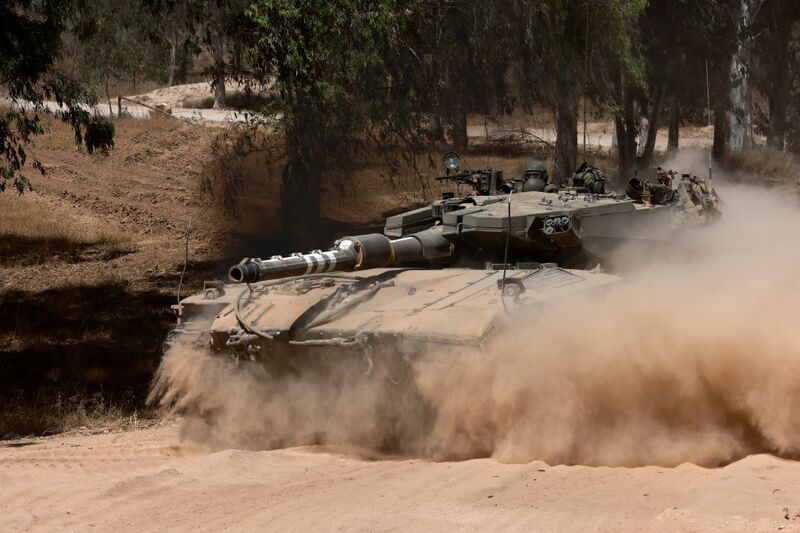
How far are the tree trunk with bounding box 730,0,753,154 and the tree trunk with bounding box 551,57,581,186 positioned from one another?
26.6 ft

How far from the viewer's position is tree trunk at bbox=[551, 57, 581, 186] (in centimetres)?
2212

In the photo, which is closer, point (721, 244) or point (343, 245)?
point (343, 245)

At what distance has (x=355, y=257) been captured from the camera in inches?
404

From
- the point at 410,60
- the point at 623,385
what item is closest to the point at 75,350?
the point at 410,60

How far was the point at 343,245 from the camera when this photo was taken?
33.8 ft

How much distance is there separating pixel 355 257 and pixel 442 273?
3.09 ft

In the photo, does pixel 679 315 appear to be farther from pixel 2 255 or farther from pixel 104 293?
pixel 2 255

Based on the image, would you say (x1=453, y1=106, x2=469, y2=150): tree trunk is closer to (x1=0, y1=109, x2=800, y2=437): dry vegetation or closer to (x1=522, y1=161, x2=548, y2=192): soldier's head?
(x1=0, y1=109, x2=800, y2=437): dry vegetation

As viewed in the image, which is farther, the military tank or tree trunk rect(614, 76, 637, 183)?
tree trunk rect(614, 76, 637, 183)

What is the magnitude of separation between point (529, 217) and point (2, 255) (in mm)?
14347

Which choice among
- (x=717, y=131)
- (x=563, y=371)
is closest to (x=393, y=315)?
(x=563, y=371)

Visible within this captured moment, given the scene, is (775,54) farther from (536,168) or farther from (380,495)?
(380,495)

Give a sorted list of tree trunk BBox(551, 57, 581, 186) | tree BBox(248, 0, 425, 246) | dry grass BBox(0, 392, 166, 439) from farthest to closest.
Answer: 1. tree trunk BBox(551, 57, 581, 186)
2. tree BBox(248, 0, 425, 246)
3. dry grass BBox(0, 392, 166, 439)

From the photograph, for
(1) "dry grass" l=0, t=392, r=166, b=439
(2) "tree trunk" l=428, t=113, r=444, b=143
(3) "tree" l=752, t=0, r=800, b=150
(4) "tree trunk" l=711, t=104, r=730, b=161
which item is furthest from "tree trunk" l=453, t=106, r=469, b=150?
(1) "dry grass" l=0, t=392, r=166, b=439
